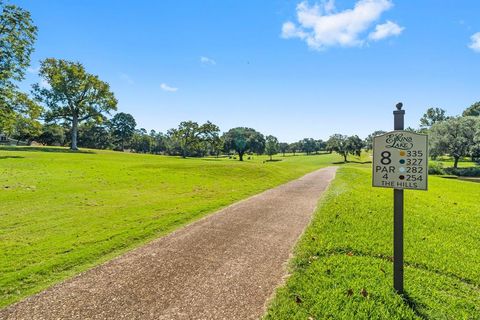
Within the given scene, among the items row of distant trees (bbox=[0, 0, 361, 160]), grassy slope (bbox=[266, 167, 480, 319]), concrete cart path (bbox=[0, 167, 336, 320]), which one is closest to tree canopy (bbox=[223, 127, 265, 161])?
row of distant trees (bbox=[0, 0, 361, 160])

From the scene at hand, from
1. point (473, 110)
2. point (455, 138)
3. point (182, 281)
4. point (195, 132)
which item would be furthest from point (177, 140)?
point (473, 110)

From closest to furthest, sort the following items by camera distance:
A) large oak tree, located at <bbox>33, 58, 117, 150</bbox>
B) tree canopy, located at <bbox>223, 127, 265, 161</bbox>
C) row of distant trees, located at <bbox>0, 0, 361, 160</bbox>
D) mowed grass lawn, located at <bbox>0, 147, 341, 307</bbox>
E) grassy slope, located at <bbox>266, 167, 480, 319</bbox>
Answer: grassy slope, located at <bbox>266, 167, 480, 319</bbox>, mowed grass lawn, located at <bbox>0, 147, 341, 307</bbox>, row of distant trees, located at <bbox>0, 0, 361, 160</bbox>, large oak tree, located at <bbox>33, 58, 117, 150</bbox>, tree canopy, located at <bbox>223, 127, 265, 161</bbox>

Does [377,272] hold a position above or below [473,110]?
below

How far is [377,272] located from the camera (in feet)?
16.5

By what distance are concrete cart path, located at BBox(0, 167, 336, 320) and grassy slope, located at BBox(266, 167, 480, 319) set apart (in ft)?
1.69

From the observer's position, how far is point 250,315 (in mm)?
3820

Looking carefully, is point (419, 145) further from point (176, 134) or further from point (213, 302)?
point (176, 134)

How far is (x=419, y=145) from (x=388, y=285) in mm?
2477

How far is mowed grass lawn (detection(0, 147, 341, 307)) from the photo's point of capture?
5523mm

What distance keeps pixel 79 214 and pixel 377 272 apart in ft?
31.8

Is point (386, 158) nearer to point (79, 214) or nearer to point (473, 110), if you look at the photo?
point (79, 214)

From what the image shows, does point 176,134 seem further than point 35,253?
Yes

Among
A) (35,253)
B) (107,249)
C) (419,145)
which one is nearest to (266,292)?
(419,145)

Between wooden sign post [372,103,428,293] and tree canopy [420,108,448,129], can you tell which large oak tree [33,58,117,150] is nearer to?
wooden sign post [372,103,428,293]
